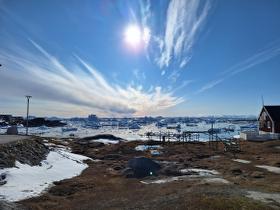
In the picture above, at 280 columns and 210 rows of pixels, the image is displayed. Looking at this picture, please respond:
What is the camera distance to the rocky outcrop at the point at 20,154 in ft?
79.9

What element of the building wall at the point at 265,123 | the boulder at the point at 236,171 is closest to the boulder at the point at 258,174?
the boulder at the point at 236,171

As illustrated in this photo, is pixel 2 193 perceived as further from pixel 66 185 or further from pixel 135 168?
pixel 135 168

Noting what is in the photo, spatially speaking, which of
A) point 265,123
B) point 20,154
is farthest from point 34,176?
point 265,123

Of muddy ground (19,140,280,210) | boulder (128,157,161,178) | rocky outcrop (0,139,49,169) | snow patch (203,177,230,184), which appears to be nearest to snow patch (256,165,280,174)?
muddy ground (19,140,280,210)

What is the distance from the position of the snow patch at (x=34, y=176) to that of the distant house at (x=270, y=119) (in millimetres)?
41937

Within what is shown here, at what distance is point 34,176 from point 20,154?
17.7 feet

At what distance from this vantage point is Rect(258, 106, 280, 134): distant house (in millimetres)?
59219

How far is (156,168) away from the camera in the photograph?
31.1 meters

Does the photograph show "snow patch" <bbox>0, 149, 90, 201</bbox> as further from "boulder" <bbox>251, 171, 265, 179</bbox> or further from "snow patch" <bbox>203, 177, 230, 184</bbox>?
"boulder" <bbox>251, 171, 265, 179</bbox>

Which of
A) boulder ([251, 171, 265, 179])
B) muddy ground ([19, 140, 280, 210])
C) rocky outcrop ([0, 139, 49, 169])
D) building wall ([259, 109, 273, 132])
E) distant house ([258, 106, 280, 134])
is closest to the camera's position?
muddy ground ([19, 140, 280, 210])

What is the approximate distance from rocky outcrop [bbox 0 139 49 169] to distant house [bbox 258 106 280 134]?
149ft

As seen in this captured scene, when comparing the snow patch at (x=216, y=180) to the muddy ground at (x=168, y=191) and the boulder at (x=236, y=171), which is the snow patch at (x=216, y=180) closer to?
the muddy ground at (x=168, y=191)

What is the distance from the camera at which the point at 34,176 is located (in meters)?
23.6

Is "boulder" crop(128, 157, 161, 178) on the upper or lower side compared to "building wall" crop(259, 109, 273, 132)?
lower
